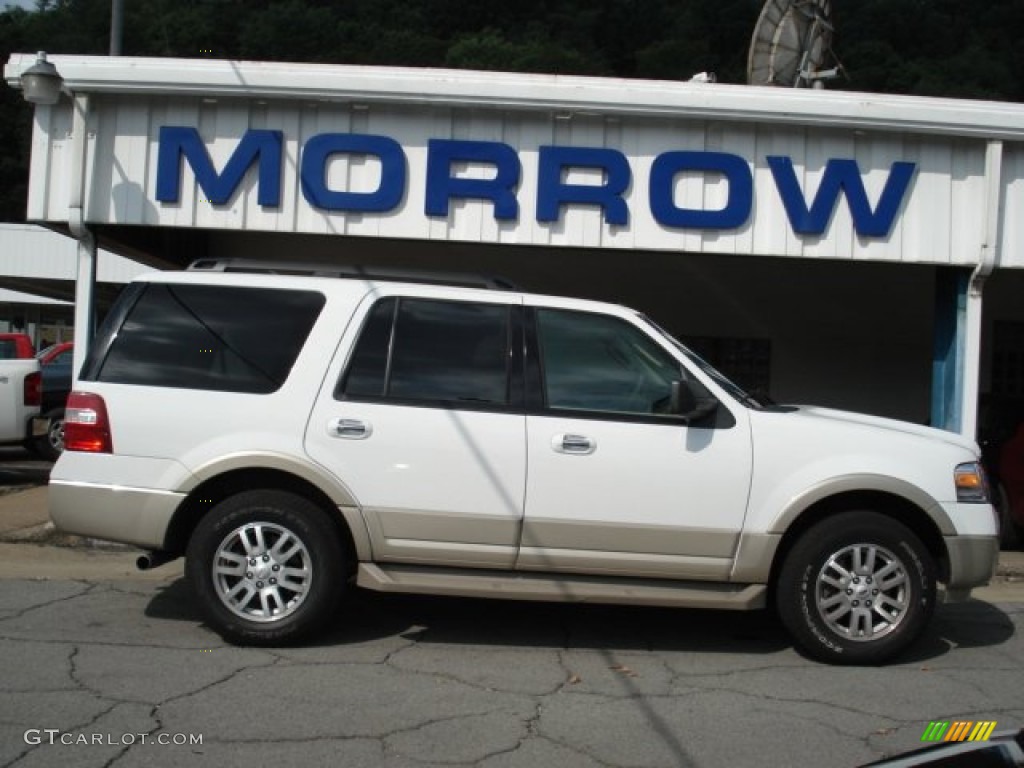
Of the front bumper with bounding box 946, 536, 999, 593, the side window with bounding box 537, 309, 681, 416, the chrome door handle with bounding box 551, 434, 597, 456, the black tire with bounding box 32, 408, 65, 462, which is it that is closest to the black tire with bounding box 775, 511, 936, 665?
the front bumper with bounding box 946, 536, 999, 593

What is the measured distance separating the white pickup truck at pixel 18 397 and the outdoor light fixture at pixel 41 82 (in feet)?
15.8

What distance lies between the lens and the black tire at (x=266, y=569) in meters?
5.65

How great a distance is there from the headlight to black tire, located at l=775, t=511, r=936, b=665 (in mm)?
391

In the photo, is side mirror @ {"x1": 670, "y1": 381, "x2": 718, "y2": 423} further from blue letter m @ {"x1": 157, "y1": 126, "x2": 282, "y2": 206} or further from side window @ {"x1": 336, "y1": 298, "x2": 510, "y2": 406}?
blue letter m @ {"x1": 157, "y1": 126, "x2": 282, "y2": 206}

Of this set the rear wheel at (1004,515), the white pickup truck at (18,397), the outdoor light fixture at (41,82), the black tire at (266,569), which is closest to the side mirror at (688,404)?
the black tire at (266,569)

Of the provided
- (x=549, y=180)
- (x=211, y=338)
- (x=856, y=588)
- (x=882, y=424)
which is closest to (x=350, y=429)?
(x=211, y=338)

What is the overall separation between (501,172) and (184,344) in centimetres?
382

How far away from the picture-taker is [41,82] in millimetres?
8289

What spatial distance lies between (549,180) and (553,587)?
4304 mm

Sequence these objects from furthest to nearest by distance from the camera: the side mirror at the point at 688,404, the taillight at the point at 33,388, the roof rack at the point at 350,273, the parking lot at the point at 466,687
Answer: the taillight at the point at 33,388
the roof rack at the point at 350,273
the side mirror at the point at 688,404
the parking lot at the point at 466,687

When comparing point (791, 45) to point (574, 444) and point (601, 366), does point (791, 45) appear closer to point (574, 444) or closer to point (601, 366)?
point (601, 366)

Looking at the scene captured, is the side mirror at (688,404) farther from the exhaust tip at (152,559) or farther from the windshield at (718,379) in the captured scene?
the exhaust tip at (152,559)

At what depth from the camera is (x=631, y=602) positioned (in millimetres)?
5695

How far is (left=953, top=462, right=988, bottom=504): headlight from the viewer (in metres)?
5.75
